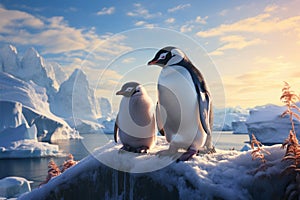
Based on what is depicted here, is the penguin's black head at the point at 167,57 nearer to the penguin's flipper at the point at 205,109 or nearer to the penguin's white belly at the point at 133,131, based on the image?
the penguin's flipper at the point at 205,109

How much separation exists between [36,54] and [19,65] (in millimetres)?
5338

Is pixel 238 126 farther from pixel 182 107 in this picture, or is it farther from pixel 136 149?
pixel 182 107

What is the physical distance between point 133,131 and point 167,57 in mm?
1043

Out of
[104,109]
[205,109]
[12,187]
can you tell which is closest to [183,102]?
[205,109]

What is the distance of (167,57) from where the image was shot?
3562mm

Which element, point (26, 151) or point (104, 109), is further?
point (26, 151)

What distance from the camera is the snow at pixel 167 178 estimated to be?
2.79 meters

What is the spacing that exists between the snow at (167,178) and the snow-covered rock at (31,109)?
30.7 m

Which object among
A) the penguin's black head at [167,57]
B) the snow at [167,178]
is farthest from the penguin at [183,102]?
the snow at [167,178]

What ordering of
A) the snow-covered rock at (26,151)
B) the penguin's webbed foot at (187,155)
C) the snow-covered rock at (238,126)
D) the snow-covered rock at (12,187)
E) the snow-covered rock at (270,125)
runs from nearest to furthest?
the penguin's webbed foot at (187,155) → the snow-covered rock at (12,187) → the snow-covered rock at (26,151) → the snow-covered rock at (270,125) → the snow-covered rock at (238,126)

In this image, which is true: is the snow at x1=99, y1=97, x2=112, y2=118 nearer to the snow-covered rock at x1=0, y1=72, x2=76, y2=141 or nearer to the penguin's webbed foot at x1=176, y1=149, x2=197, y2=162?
the penguin's webbed foot at x1=176, y1=149, x2=197, y2=162

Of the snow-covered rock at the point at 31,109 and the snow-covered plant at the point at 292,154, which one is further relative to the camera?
the snow-covered rock at the point at 31,109

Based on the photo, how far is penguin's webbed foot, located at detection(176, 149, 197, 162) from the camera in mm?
3262

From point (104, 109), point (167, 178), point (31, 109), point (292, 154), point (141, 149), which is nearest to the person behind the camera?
point (292, 154)
